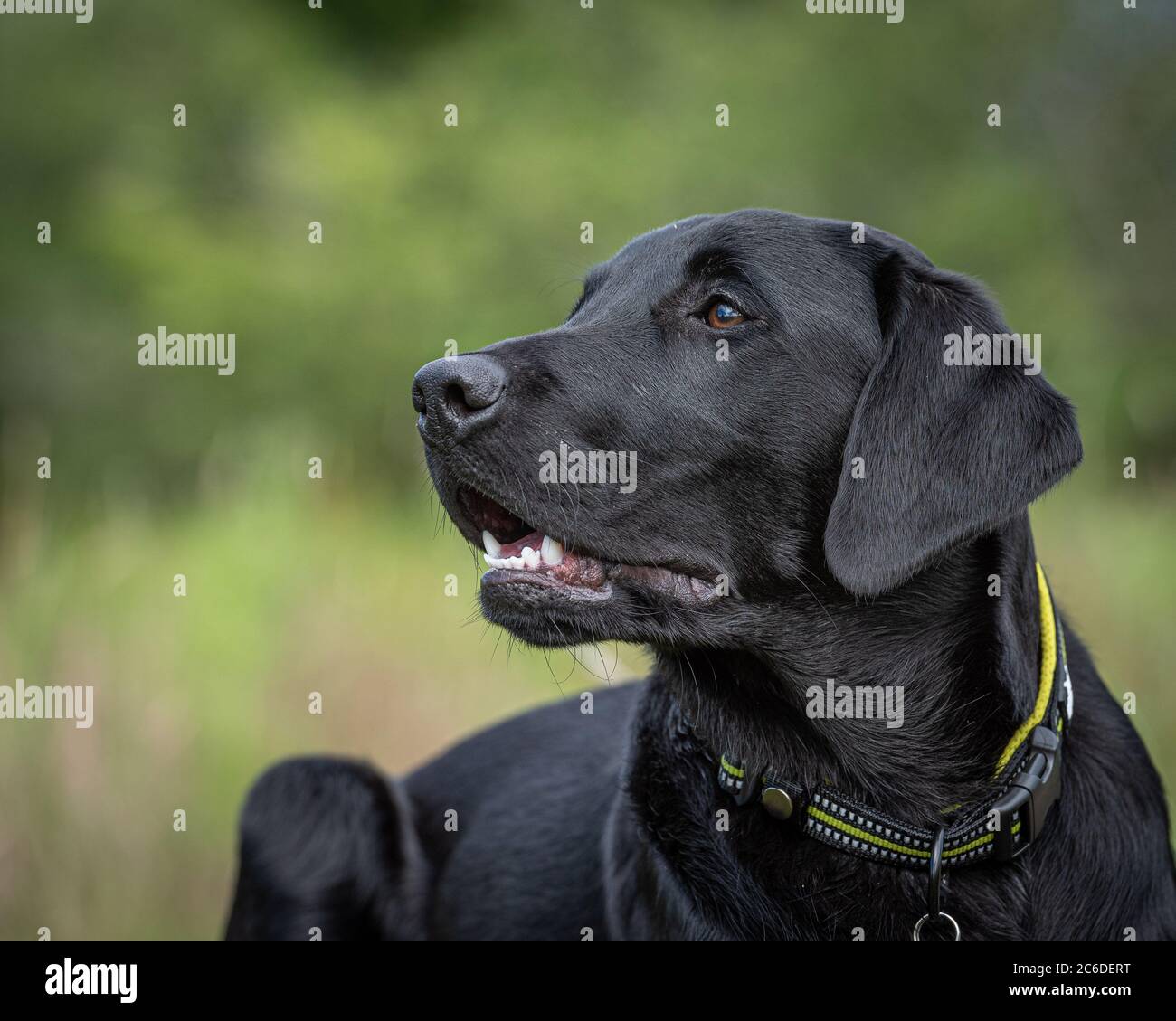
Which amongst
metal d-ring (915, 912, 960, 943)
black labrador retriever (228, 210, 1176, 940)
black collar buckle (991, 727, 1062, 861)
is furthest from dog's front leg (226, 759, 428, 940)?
black collar buckle (991, 727, 1062, 861)

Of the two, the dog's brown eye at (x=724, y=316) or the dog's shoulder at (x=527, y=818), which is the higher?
the dog's brown eye at (x=724, y=316)

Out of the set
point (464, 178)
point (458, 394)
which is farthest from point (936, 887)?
point (464, 178)

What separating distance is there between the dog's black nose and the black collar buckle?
1332 millimetres

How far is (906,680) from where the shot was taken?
105 inches

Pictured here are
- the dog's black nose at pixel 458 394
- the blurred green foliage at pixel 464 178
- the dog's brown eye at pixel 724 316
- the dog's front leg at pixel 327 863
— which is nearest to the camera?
the dog's black nose at pixel 458 394

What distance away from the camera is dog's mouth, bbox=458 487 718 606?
99.7 inches

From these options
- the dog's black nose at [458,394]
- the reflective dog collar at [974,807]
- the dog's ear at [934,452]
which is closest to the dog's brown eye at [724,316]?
the dog's ear at [934,452]

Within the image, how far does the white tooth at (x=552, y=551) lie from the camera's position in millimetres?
2588

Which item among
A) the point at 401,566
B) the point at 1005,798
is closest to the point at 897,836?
the point at 1005,798

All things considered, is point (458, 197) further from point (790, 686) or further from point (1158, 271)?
point (790, 686)

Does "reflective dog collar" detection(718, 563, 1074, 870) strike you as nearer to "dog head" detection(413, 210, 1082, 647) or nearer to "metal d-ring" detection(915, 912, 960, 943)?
"metal d-ring" detection(915, 912, 960, 943)

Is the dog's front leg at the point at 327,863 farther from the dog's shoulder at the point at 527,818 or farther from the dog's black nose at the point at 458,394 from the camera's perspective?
the dog's black nose at the point at 458,394

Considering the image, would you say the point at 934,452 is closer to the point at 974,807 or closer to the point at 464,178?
the point at 974,807

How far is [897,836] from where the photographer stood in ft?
8.26
